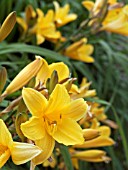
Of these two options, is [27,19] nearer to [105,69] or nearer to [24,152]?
[105,69]

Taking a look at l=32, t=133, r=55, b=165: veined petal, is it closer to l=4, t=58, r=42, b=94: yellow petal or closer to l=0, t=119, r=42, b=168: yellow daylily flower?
l=0, t=119, r=42, b=168: yellow daylily flower

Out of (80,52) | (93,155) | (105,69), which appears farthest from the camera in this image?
(105,69)

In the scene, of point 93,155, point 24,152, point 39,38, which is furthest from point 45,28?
point 24,152

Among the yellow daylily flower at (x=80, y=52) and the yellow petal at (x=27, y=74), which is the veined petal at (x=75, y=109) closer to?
the yellow petal at (x=27, y=74)

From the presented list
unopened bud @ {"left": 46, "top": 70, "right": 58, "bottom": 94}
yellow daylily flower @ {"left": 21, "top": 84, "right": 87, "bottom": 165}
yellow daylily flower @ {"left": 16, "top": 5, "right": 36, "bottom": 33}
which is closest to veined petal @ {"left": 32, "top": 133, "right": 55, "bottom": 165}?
yellow daylily flower @ {"left": 21, "top": 84, "right": 87, "bottom": 165}

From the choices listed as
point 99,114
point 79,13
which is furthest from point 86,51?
point 79,13

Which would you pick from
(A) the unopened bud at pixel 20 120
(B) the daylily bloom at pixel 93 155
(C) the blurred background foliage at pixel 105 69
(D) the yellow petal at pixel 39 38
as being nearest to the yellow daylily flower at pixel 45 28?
(D) the yellow petal at pixel 39 38
